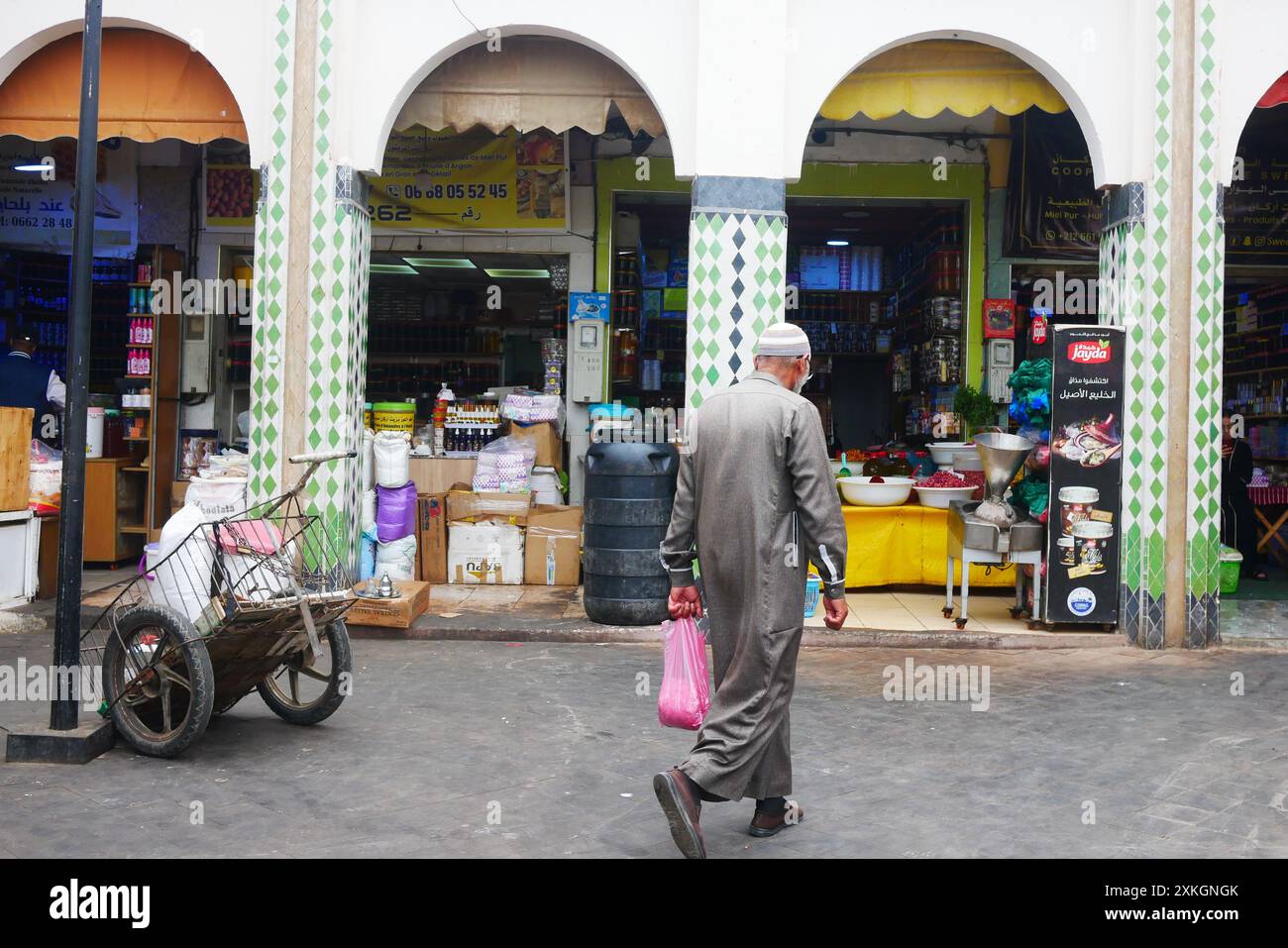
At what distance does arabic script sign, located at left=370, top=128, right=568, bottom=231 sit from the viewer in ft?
37.3

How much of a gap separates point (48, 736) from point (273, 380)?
3871mm

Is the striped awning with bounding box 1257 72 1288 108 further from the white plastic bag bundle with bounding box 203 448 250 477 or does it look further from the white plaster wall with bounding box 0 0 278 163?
the white plastic bag bundle with bounding box 203 448 250 477

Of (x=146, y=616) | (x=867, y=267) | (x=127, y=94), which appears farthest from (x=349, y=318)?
(x=867, y=267)

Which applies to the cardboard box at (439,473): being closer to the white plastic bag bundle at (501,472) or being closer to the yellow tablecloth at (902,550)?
the white plastic bag bundle at (501,472)

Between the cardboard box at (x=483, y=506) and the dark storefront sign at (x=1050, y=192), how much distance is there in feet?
18.8

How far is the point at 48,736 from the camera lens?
513 centimetres

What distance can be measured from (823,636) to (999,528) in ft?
4.79

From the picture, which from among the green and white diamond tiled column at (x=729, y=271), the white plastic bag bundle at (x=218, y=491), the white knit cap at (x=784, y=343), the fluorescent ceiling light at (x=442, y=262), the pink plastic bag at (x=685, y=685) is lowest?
the pink plastic bag at (x=685, y=685)

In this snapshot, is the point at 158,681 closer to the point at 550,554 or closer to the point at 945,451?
the point at 550,554

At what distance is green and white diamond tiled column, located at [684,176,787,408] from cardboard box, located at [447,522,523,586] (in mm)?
2556

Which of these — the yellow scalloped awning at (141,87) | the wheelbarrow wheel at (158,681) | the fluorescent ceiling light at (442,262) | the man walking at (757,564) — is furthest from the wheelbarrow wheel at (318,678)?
the fluorescent ceiling light at (442,262)

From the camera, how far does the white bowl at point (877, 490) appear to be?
9.92m

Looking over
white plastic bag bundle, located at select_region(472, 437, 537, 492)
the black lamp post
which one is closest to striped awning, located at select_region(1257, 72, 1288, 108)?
white plastic bag bundle, located at select_region(472, 437, 537, 492)
